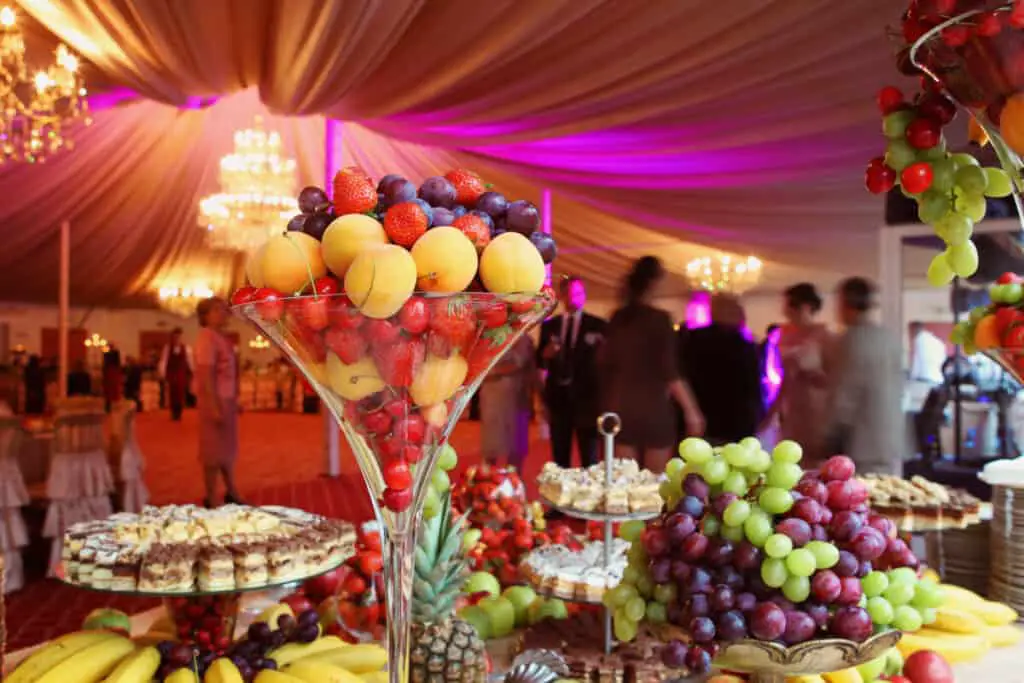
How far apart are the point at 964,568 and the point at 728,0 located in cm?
229

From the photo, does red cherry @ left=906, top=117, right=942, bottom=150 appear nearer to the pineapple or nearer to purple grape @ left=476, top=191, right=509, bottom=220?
purple grape @ left=476, top=191, right=509, bottom=220

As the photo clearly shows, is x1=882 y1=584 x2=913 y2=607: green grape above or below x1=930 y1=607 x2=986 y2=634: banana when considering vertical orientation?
above

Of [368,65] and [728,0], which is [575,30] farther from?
[368,65]

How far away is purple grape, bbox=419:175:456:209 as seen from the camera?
860 mm

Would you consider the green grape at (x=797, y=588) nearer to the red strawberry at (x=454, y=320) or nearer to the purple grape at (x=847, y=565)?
the purple grape at (x=847, y=565)

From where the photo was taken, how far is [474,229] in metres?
0.82

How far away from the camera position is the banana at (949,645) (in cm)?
137

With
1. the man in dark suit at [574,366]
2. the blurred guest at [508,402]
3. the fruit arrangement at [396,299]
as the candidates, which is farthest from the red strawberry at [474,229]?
the blurred guest at [508,402]

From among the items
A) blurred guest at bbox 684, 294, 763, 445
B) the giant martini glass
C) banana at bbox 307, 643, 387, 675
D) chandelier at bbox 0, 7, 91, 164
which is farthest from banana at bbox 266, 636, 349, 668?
chandelier at bbox 0, 7, 91, 164

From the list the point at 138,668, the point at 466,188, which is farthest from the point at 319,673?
the point at 466,188

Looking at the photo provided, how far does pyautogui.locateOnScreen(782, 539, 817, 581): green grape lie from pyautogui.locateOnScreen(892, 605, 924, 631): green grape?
0.12m

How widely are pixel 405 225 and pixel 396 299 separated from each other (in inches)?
3.4

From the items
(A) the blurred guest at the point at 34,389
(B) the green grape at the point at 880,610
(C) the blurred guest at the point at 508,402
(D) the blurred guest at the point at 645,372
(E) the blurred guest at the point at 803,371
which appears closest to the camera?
(B) the green grape at the point at 880,610

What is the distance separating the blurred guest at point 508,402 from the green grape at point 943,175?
149 inches
